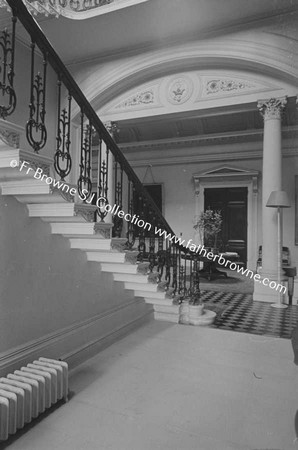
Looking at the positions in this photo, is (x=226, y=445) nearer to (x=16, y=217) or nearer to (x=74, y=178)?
(x=16, y=217)

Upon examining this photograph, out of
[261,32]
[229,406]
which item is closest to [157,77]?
[261,32]

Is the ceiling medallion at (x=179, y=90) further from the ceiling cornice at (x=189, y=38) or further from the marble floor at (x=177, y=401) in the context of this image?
the marble floor at (x=177, y=401)

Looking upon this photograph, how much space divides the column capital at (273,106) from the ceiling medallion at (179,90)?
1528 mm

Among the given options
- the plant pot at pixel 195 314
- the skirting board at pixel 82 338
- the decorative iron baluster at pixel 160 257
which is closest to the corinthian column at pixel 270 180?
the plant pot at pixel 195 314

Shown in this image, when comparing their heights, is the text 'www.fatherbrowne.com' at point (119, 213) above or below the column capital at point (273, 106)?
below

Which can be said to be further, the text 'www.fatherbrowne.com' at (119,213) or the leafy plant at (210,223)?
the leafy plant at (210,223)

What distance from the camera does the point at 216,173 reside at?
34.4 ft

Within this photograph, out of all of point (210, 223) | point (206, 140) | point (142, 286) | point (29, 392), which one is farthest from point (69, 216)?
point (206, 140)

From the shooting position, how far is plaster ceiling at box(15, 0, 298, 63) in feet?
18.6

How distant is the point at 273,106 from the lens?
6.25m

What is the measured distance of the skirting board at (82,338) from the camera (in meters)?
2.61

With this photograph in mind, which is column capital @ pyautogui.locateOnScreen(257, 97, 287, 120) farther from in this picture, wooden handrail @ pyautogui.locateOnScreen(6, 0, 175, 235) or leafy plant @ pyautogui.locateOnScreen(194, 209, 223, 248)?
wooden handrail @ pyautogui.locateOnScreen(6, 0, 175, 235)

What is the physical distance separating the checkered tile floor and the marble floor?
665 millimetres

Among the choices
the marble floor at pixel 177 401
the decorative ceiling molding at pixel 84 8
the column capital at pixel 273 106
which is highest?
the decorative ceiling molding at pixel 84 8
